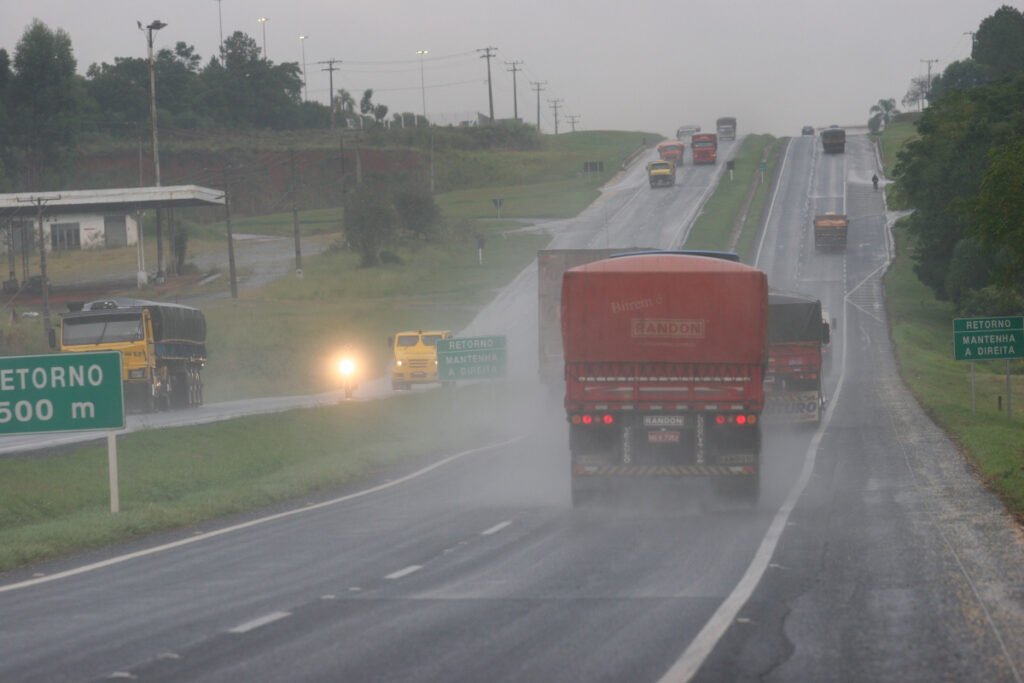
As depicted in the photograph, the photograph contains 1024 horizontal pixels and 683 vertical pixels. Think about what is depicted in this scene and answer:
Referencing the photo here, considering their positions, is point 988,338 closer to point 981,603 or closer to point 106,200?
point 981,603

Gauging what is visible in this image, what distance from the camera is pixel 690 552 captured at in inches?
588

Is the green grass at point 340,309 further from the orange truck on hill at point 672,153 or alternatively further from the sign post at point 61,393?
the sign post at point 61,393

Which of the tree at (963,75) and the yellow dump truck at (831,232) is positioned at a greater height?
the tree at (963,75)

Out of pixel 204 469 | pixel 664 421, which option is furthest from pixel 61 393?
pixel 664 421

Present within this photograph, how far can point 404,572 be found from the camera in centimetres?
1391

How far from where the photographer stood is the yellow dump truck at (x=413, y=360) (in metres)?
51.4

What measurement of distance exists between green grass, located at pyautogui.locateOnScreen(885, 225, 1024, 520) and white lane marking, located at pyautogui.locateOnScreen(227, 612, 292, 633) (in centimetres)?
985

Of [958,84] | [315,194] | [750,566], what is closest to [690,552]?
[750,566]

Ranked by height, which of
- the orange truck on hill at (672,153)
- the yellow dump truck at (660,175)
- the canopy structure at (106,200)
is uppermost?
the orange truck on hill at (672,153)

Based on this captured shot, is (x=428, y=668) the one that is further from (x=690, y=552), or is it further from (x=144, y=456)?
(x=144, y=456)

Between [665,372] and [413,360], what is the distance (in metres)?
32.9

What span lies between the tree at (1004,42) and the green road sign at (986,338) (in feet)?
405

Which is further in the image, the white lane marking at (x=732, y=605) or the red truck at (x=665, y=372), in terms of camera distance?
the red truck at (x=665, y=372)

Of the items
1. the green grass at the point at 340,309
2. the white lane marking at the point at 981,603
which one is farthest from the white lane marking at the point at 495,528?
the green grass at the point at 340,309
